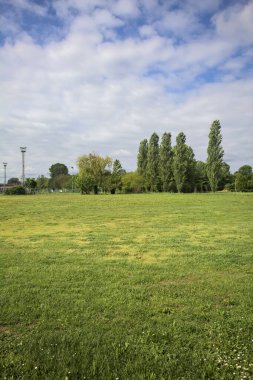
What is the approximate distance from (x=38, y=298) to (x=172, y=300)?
2.35 meters

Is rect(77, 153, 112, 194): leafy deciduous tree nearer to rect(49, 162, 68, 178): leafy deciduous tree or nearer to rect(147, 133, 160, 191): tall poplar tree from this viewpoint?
rect(147, 133, 160, 191): tall poplar tree

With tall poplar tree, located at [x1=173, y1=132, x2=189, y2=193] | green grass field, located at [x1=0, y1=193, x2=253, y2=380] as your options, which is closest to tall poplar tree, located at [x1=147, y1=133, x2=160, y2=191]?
tall poplar tree, located at [x1=173, y1=132, x2=189, y2=193]

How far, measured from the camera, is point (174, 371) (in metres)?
3.61

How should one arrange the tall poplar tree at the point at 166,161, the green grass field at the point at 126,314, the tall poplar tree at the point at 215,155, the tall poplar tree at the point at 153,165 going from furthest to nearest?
1. the tall poplar tree at the point at 153,165
2. the tall poplar tree at the point at 166,161
3. the tall poplar tree at the point at 215,155
4. the green grass field at the point at 126,314

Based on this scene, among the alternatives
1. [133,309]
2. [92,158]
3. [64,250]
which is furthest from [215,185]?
[133,309]

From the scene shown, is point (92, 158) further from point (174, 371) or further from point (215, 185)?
point (174, 371)

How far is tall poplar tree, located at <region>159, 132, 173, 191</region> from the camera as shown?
67.5 metres

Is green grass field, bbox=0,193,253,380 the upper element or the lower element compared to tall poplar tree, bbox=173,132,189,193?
lower

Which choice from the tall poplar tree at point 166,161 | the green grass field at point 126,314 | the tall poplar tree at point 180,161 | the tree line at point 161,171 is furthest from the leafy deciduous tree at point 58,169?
the green grass field at point 126,314

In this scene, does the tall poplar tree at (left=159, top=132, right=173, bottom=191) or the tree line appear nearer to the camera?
the tree line

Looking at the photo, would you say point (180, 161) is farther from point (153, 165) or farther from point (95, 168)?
point (95, 168)

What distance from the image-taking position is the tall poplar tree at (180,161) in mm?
64562

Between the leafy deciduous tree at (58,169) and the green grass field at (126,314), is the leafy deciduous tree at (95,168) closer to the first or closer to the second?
the green grass field at (126,314)

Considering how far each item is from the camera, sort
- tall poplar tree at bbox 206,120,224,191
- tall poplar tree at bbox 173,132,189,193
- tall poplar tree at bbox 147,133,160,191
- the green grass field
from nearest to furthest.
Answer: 1. the green grass field
2. tall poplar tree at bbox 206,120,224,191
3. tall poplar tree at bbox 173,132,189,193
4. tall poplar tree at bbox 147,133,160,191
